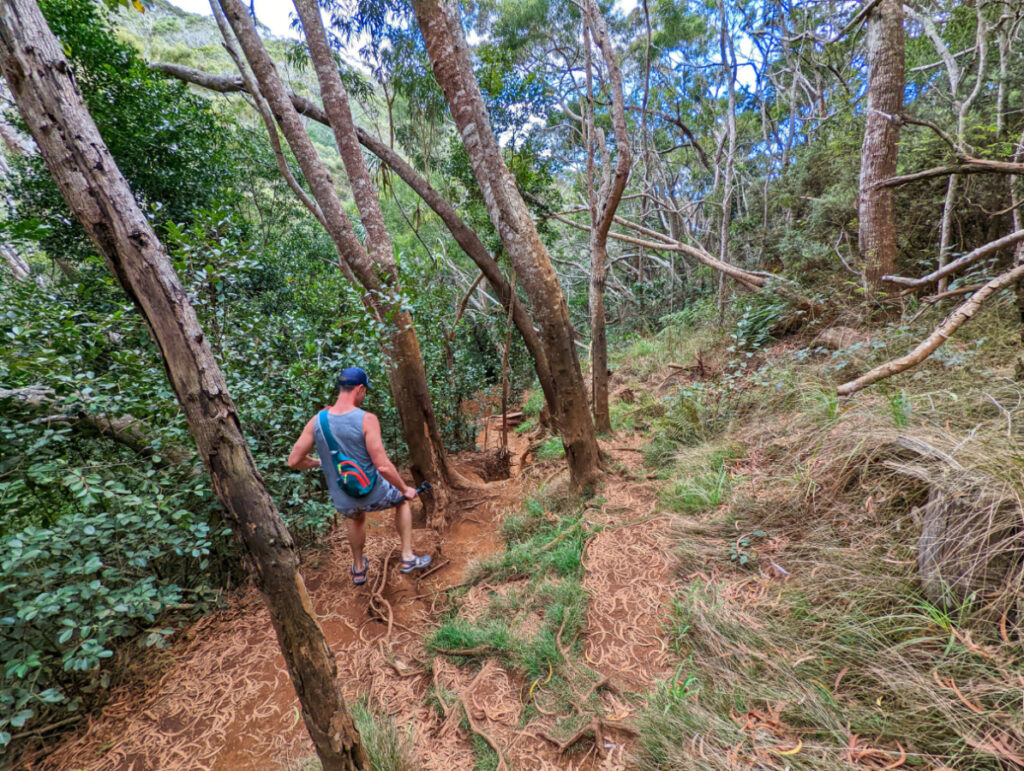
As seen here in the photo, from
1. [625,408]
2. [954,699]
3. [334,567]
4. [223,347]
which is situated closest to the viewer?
[954,699]

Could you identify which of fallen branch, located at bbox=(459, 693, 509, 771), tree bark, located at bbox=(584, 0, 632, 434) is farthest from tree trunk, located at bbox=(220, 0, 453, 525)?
tree bark, located at bbox=(584, 0, 632, 434)

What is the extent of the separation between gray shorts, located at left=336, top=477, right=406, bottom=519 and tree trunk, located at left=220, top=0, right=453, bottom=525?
43.1 inches

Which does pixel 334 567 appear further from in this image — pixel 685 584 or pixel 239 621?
pixel 685 584

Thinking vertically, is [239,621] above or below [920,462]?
below

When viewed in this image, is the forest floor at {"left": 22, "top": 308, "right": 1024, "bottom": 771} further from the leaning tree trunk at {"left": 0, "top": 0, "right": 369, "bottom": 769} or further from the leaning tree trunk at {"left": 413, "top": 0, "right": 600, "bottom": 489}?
the leaning tree trunk at {"left": 413, "top": 0, "right": 600, "bottom": 489}

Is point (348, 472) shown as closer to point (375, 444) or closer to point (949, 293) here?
point (375, 444)

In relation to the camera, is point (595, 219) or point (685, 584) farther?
point (595, 219)

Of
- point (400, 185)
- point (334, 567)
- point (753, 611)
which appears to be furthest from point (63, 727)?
point (400, 185)

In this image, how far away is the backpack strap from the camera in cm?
275

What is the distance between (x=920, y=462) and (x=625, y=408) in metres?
4.30

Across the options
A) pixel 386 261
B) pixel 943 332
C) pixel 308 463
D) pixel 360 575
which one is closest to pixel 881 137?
pixel 943 332

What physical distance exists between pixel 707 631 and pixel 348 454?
246 cm

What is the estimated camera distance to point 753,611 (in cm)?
197

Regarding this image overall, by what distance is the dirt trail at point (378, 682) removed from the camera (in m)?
1.92
